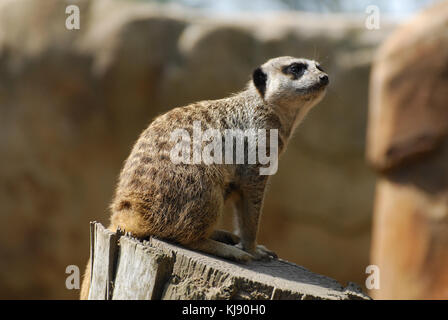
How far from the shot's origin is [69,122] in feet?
29.1

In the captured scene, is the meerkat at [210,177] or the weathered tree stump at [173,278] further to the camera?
the meerkat at [210,177]

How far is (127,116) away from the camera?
8945mm

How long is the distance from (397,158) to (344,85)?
8.77 feet

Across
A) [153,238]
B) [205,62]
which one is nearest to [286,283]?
[153,238]

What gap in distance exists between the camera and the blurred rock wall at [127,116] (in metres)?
8.83

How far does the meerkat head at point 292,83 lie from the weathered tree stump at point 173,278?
1.43 metres

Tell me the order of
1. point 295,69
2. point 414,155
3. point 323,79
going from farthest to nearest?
point 414,155 → point 295,69 → point 323,79

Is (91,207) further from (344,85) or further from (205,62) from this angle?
(344,85)

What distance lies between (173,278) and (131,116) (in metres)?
6.33
